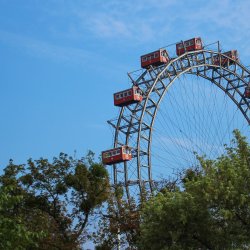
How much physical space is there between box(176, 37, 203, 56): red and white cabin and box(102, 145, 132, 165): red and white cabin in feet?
39.4

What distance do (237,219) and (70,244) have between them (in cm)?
1020

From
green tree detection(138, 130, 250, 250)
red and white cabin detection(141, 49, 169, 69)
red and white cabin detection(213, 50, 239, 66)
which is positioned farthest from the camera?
red and white cabin detection(213, 50, 239, 66)

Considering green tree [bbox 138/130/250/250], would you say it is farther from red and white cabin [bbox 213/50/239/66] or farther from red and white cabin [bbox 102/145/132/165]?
red and white cabin [bbox 213/50/239/66]

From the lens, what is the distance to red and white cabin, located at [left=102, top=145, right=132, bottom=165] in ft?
154

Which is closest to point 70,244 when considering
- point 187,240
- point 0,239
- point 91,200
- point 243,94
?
point 91,200

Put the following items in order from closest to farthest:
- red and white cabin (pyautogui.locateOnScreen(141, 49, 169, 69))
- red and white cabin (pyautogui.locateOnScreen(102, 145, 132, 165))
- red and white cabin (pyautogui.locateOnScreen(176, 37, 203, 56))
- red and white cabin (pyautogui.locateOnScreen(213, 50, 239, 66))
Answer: red and white cabin (pyautogui.locateOnScreen(102, 145, 132, 165)) < red and white cabin (pyautogui.locateOnScreen(141, 49, 169, 69)) < red and white cabin (pyautogui.locateOnScreen(176, 37, 203, 56)) < red and white cabin (pyautogui.locateOnScreen(213, 50, 239, 66))

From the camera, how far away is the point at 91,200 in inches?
1325

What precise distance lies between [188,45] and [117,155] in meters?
13.8

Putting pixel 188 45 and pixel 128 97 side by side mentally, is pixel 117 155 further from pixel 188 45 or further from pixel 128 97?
pixel 188 45

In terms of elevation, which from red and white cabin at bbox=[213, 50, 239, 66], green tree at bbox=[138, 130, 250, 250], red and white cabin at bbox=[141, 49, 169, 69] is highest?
red and white cabin at bbox=[213, 50, 239, 66]

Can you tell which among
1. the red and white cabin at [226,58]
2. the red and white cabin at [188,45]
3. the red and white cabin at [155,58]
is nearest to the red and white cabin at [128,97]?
the red and white cabin at [155,58]

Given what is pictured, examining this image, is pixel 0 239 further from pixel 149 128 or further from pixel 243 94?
pixel 243 94

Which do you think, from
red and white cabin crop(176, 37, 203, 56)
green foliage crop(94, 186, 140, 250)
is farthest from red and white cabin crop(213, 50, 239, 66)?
green foliage crop(94, 186, 140, 250)

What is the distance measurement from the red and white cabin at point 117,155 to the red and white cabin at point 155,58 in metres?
8.01
